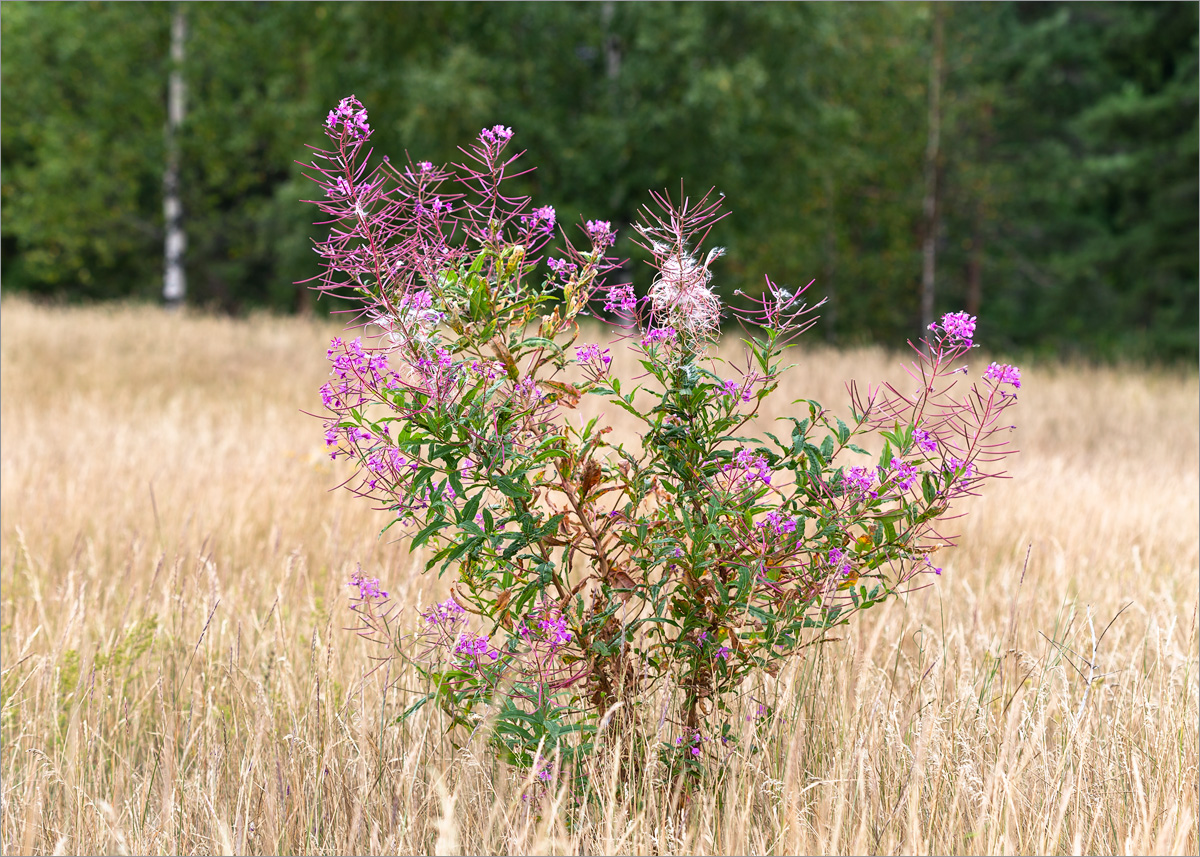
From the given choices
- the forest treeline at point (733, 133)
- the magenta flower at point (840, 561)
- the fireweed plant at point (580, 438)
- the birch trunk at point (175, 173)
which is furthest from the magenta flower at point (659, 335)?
the birch trunk at point (175, 173)

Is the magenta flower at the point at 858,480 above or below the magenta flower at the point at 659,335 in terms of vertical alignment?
below

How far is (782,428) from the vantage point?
22.5 ft

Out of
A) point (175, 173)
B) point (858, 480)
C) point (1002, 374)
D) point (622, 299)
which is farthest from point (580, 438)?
point (175, 173)

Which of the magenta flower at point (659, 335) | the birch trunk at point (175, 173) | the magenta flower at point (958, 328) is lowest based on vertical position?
the magenta flower at point (659, 335)

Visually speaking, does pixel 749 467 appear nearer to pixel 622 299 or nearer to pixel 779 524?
pixel 779 524

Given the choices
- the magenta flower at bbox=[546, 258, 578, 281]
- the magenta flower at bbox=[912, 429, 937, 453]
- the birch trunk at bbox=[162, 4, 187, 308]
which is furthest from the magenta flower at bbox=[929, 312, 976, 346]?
the birch trunk at bbox=[162, 4, 187, 308]

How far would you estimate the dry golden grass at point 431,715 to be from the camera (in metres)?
1.89

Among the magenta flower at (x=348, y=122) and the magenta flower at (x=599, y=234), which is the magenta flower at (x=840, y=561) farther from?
the magenta flower at (x=348, y=122)

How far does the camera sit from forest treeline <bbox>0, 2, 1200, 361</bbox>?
14.3m

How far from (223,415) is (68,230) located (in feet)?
48.9

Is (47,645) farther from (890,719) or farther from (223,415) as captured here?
(223,415)

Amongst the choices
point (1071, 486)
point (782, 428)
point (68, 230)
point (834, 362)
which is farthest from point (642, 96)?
point (68, 230)

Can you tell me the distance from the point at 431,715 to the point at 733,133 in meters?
12.4

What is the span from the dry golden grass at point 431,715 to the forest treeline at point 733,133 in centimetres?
1010
